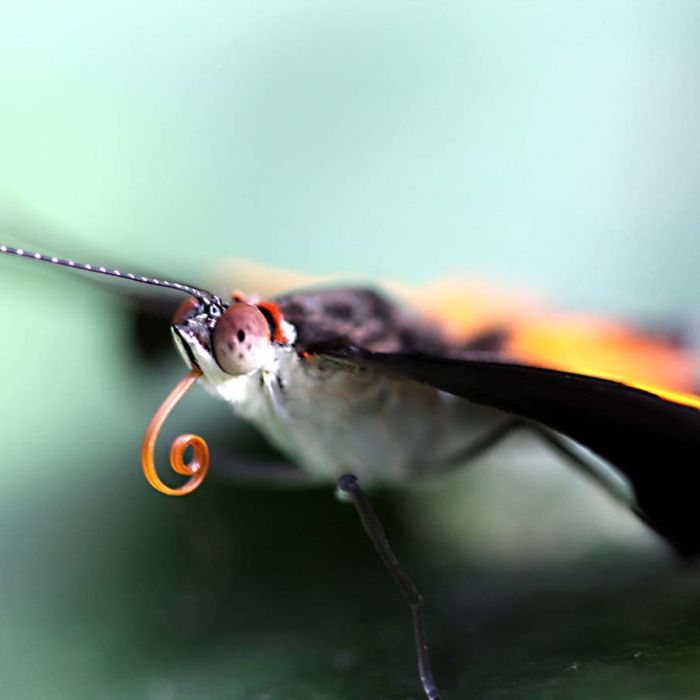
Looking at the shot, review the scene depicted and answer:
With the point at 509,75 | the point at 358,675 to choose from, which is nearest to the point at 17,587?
the point at 358,675

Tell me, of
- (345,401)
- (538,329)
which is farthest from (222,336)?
(538,329)

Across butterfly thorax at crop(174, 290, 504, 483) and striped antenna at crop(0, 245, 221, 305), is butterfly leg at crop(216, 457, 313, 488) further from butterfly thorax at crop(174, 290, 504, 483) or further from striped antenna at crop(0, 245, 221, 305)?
striped antenna at crop(0, 245, 221, 305)

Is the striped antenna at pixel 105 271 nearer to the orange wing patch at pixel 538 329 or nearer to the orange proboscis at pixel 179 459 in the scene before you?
the orange proboscis at pixel 179 459

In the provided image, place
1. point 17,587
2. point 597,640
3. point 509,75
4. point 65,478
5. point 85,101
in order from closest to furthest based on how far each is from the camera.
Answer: point 597,640 → point 17,587 → point 65,478 → point 85,101 → point 509,75

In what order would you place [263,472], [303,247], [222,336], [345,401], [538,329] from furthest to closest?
[303,247], [538,329], [263,472], [345,401], [222,336]

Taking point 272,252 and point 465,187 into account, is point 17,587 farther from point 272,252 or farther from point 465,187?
point 465,187

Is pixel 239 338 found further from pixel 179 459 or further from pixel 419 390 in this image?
pixel 419 390
